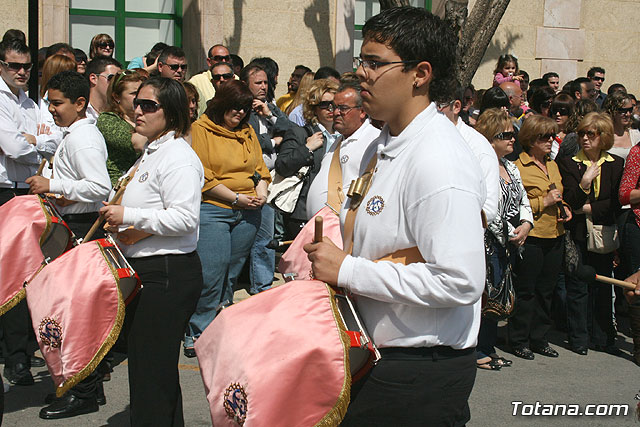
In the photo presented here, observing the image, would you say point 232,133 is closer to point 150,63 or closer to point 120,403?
point 120,403

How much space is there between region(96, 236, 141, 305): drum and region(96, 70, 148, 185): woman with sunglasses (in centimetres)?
202

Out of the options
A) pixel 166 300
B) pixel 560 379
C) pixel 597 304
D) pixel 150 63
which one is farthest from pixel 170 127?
pixel 150 63

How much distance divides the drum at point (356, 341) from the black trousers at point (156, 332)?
1.73m

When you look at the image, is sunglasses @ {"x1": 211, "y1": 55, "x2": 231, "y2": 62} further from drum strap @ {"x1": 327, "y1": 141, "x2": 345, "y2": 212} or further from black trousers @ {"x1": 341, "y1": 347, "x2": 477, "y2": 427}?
black trousers @ {"x1": 341, "y1": 347, "x2": 477, "y2": 427}

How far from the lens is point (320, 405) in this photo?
7.92 ft

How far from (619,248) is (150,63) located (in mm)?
5799

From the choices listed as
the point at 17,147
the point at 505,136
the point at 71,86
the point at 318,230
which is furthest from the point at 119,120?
the point at 318,230

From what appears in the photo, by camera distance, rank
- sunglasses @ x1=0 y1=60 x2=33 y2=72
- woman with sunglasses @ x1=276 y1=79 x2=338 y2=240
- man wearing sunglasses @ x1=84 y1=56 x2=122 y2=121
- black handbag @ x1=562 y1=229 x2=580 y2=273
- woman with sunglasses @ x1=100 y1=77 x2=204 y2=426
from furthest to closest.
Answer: woman with sunglasses @ x1=276 y1=79 x2=338 y2=240 → black handbag @ x1=562 y1=229 x2=580 y2=273 → man wearing sunglasses @ x1=84 y1=56 x2=122 y2=121 → sunglasses @ x1=0 y1=60 x2=33 y2=72 → woman with sunglasses @ x1=100 y1=77 x2=204 y2=426

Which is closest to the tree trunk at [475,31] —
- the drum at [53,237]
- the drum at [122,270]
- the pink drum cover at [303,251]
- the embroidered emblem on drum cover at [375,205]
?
the pink drum cover at [303,251]

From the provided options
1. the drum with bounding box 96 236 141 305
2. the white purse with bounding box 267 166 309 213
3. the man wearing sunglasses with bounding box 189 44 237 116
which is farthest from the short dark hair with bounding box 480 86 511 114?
the drum with bounding box 96 236 141 305

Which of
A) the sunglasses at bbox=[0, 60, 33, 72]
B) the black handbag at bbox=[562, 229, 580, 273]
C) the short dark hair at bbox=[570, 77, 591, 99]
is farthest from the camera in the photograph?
the short dark hair at bbox=[570, 77, 591, 99]

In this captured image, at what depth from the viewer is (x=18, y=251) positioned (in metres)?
4.59

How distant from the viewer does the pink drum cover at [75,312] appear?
3.74 metres

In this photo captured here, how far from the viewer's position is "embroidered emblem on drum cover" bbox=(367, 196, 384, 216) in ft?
8.32
